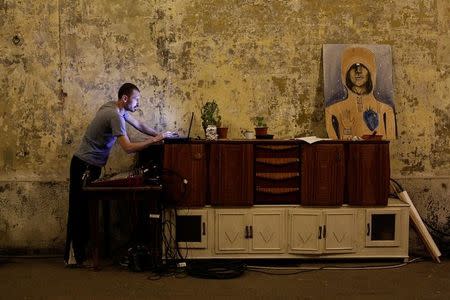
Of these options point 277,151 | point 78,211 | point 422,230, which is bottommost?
point 422,230

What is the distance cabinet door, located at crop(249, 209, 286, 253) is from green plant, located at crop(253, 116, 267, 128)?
40.8 inches

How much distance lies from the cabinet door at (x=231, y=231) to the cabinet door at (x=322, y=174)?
661 millimetres

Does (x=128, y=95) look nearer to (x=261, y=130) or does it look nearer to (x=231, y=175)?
(x=231, y=175)

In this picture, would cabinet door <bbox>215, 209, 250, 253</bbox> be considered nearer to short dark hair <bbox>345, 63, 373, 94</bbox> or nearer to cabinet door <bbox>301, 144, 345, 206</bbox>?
cabinet door <bbox>301, 144, 345, 206</bbox>

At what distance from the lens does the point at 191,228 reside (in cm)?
513

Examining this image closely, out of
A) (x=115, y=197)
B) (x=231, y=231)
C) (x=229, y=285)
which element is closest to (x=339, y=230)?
(x=231, y=231)

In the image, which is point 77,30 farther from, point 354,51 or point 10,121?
point 354,51

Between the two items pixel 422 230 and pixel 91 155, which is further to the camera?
pixel 422 230

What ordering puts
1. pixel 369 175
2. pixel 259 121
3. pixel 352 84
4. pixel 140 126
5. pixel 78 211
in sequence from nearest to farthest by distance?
pixel 78 211, pixel 369 175, pixel 140 126, pixel 259 121, pixel 352 84

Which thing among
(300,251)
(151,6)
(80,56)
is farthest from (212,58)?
(300,251)

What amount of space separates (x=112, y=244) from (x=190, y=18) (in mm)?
2765

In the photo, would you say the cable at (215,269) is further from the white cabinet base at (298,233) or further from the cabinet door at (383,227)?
the cabinet door at (383,227)

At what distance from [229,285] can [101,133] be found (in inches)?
79.1

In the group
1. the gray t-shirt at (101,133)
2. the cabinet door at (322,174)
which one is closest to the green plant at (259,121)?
the cabinet door at (322,174)
